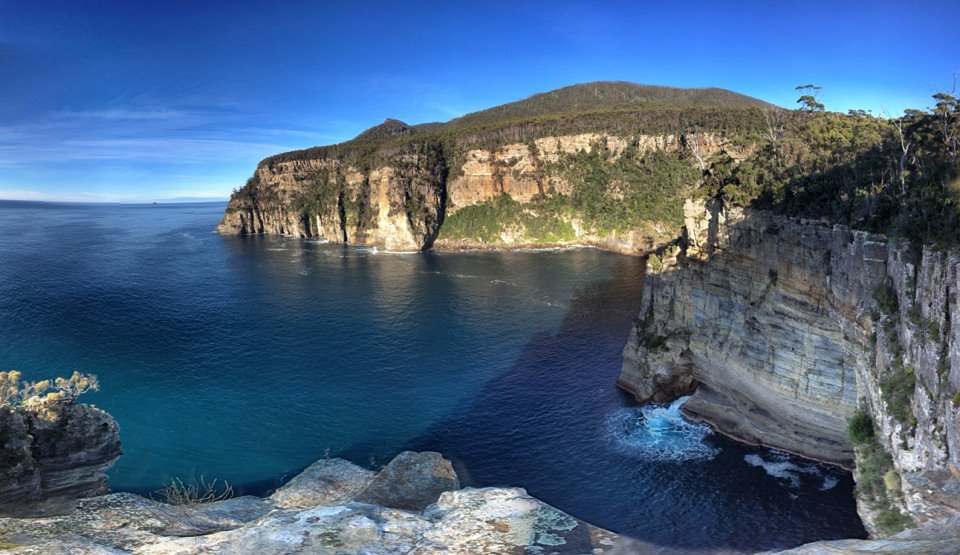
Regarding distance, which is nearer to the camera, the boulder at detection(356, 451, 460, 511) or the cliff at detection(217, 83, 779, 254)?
the boulder at detection(356, 451, 460, 511)

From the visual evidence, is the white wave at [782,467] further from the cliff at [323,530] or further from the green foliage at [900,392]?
the cliff at [323,530]

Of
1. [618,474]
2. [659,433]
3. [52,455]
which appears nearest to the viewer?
[52,455]

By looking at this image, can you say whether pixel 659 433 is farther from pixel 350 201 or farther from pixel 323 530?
pixel 350 201

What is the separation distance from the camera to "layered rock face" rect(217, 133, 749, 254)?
463ft

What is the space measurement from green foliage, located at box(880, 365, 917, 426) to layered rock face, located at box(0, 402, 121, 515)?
33512 mm

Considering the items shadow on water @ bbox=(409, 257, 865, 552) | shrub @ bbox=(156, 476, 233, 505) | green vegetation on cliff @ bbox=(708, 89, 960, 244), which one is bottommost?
shrub @ bbox=(156, 476, 233, 505)

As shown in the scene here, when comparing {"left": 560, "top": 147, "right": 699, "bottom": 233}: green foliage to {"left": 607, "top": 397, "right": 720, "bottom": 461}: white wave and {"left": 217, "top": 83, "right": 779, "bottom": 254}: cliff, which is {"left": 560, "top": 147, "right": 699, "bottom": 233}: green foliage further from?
{"left": 607, "top": 397, "right": 720, "bottom": 461}: white wave

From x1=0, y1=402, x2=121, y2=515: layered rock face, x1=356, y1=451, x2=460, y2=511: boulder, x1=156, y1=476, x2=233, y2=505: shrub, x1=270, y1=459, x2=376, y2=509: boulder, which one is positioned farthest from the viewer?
x1=156, y1=476, x2=233, y2=505: shrub

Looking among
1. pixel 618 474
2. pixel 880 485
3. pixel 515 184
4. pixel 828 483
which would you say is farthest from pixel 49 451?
pixel 515 184

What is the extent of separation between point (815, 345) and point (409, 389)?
33.3m

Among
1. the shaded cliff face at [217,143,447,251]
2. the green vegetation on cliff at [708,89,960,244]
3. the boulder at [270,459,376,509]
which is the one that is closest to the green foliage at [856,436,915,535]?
the green vegetation on cliff at [708,89,960,244]

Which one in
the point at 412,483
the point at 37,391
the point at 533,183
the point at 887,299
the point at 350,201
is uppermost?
the point at 533,183

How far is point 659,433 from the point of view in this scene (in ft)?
133

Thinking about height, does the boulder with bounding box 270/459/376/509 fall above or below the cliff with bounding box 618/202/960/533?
below
